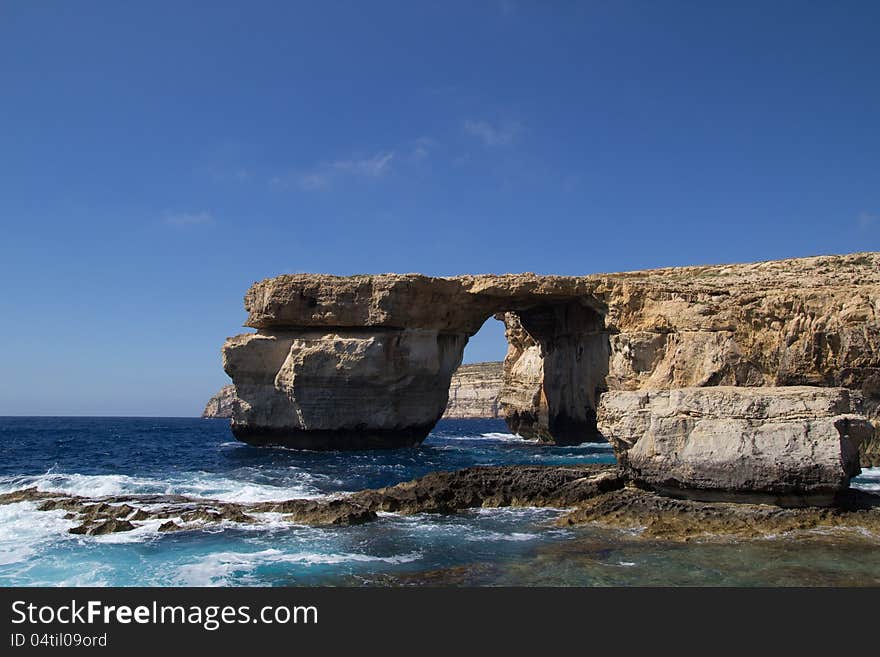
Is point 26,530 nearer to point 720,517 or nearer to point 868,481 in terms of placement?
point 720,517

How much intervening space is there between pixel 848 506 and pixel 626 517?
4630 mm

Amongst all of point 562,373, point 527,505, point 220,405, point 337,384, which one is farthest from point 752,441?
point 220,405

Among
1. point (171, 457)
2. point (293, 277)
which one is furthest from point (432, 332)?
point (171, 457)

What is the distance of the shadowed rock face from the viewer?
1973 cm

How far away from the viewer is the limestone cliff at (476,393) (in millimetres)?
94375

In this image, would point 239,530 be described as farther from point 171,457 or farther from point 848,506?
point 171,457

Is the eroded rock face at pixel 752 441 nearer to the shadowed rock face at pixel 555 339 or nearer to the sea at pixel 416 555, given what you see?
the sea at pixel 416 555

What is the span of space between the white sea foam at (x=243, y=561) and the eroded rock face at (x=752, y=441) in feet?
22.0

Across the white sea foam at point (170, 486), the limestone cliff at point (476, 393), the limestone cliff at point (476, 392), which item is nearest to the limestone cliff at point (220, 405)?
the limestone cliff at point (476, 392)

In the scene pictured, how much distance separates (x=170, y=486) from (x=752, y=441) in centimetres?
1589

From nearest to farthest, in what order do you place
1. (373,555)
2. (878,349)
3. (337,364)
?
1. (373,555)
2. (878,349)
3. (337,364)

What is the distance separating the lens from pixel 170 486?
1877 centimetres

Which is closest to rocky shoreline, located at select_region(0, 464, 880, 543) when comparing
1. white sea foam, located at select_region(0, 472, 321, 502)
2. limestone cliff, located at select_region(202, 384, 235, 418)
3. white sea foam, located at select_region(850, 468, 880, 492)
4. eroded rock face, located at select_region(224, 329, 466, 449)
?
white sea foam, located at select_region(0, 472, 321, 502)

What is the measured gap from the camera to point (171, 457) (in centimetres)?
2930
